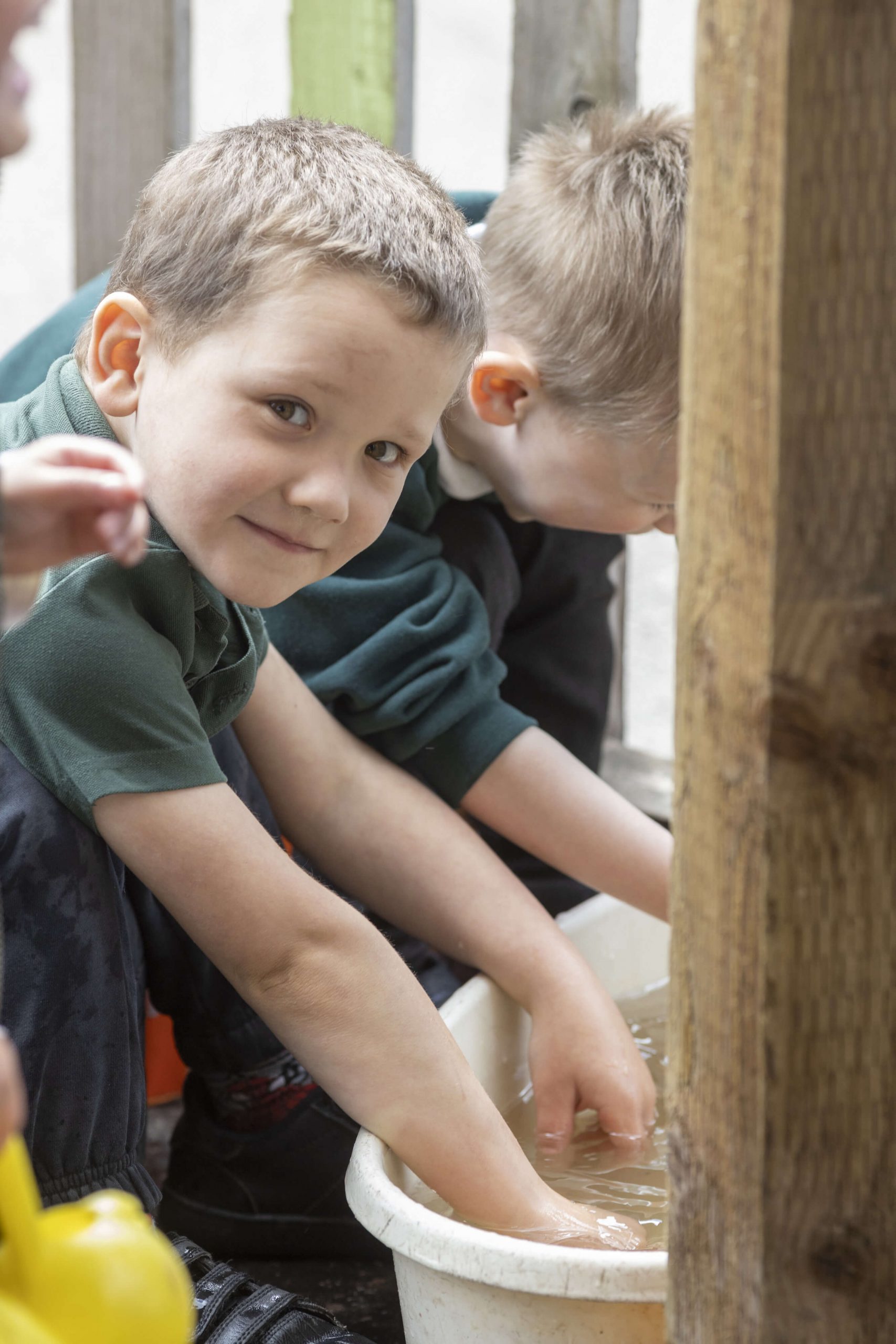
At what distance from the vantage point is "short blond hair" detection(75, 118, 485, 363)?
3.34 feet

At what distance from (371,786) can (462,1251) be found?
1.99 ft

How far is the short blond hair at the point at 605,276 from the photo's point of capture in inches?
55.9

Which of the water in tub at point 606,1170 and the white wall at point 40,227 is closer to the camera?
the water in tub at point 606,1170

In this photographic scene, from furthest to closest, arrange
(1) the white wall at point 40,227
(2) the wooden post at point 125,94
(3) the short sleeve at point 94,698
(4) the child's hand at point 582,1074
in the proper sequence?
(1) the white wall at point 40,227, (2) the wooden post at point 125,94, (4) the child's hand at point 582,1074, (3) the short sleeve at point 94,698

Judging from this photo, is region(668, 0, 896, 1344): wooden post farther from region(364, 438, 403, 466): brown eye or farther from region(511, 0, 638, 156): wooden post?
region(511, 0, 638, 156): wooden post

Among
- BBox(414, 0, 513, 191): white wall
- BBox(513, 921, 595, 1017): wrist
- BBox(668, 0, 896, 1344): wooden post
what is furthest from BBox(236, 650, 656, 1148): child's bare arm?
BBox(414, 0, 513, 191): white wall

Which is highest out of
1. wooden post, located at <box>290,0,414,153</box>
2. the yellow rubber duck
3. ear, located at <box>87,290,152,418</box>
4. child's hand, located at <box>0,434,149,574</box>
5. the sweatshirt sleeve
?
wooden post, located at <box>290,0,414,153</box>

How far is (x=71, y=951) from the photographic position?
3.26ft

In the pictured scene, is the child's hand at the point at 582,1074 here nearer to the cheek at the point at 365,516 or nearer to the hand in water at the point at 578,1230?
the hand in water at the point at 578,1230

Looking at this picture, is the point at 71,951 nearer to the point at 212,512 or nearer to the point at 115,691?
the point at 115,691

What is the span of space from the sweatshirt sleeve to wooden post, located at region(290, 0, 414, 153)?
0.89m

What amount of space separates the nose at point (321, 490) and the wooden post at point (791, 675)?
39 centimetres

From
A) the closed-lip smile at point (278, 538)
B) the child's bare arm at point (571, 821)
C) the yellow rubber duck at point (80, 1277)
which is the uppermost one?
the closed-lip smile at point (278, 538)

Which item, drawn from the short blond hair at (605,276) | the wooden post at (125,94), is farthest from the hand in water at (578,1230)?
the wooden post at (125,94)
